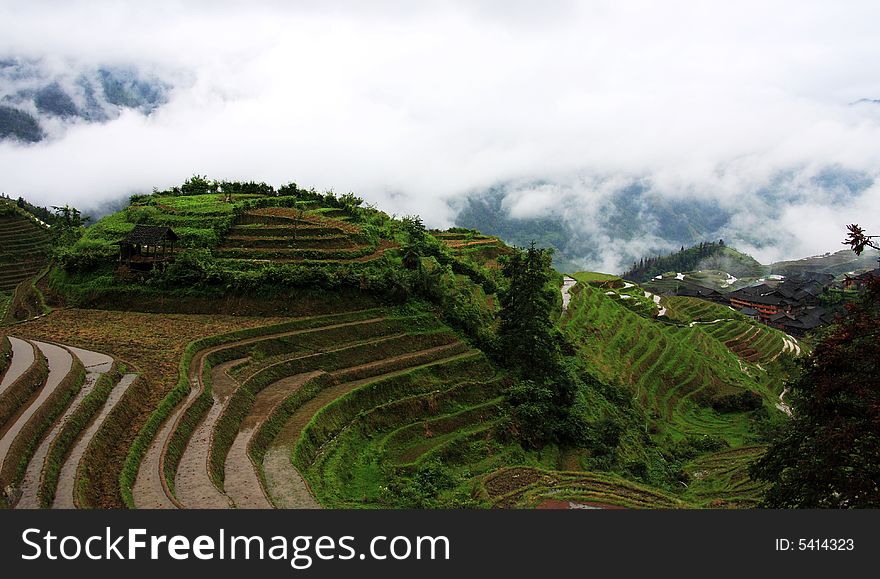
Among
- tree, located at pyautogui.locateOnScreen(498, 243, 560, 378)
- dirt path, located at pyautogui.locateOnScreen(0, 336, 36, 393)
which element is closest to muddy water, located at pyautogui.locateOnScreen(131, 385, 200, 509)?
dirt path, located at pyautogui.locateOnScreen(0, 336, 36, 393)

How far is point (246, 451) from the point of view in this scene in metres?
18.3

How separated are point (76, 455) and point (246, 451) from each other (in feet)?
15.0

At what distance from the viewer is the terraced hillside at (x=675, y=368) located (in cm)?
4006

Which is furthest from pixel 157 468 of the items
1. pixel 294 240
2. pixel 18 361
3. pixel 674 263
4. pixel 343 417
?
pixel 674 263

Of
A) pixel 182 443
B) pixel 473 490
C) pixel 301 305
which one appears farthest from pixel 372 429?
pixel 301 305

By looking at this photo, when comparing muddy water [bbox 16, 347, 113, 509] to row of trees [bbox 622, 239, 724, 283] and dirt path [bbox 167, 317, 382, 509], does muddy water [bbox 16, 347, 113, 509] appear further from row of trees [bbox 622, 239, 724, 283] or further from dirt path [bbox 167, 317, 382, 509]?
row of trees [bbox 622, 239, 724, 283]

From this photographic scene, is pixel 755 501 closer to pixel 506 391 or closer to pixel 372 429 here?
pixel 506 391

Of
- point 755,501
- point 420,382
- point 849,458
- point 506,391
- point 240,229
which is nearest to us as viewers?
point 849,458

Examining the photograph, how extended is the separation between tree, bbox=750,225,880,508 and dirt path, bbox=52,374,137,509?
15.7m

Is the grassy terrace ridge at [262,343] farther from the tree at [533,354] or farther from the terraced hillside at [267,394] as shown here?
the tree at [533,354]

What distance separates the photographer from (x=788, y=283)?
116m

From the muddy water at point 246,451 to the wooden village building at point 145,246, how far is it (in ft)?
39.8

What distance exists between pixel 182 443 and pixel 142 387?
3.52 m

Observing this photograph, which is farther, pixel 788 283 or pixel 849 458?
pixel 788 283
